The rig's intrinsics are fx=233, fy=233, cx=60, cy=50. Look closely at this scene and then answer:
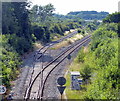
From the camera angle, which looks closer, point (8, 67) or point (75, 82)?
point (75, 82)

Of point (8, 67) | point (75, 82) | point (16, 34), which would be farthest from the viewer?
point (16, 34)

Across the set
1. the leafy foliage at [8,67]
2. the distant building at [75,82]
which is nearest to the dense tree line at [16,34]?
the leafy foliage at [8,67]

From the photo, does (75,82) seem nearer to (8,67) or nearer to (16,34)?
(8,67)

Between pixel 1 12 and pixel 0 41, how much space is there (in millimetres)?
9464

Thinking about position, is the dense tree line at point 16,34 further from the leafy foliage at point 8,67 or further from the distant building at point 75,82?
the distant building at point 75,82

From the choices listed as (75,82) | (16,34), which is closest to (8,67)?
(75,82)

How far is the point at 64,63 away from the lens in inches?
1172

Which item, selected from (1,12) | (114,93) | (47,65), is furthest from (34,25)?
(114,93)

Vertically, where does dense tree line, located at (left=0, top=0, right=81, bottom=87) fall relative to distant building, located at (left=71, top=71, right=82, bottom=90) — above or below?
above

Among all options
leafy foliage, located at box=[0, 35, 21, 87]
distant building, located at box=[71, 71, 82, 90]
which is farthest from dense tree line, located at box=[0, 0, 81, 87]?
distant building, located at box=[71, 71, 82, 90]

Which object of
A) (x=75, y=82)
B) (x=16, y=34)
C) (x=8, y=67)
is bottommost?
(x=75, y=82)

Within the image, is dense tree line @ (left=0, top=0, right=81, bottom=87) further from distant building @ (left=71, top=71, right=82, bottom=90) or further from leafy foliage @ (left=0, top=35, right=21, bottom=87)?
distant building @ (left=71, top=71, right=82, bottom=90)

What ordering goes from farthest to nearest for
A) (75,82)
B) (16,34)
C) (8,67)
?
(16,34), (8,67), (75,82)

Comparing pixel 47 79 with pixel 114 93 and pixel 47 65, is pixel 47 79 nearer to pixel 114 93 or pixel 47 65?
pixel 47 65
